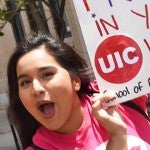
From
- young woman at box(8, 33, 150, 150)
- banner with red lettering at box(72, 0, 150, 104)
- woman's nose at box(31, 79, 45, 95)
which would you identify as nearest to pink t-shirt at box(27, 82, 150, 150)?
young woman at box(8, 33, 150, 150)

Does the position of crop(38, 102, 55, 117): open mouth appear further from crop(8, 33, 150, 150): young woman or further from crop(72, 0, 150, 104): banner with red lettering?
crop(72, 0, 150, 104): banner with red lettering

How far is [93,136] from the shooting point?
2.13 meters

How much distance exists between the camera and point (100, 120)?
211 centimetres

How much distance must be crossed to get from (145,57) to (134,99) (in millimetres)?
196

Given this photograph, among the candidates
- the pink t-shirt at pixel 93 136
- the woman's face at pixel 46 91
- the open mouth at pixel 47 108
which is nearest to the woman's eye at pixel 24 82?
the woman's face at pixel 46 91

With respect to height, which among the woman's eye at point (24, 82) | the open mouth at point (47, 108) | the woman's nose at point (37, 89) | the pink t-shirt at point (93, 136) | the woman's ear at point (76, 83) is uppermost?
the woman's eye at point (24, 82)

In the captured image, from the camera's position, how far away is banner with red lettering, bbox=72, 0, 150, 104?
216 cm

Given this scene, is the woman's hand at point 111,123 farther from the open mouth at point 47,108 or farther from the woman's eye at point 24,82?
the woman's eye at point 24,82

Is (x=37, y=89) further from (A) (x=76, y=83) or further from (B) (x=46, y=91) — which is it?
(A) (x=76, y=83)

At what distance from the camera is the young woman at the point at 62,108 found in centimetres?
210

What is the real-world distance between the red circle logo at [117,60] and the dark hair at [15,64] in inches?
6.7

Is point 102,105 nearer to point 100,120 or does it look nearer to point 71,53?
point 100,120

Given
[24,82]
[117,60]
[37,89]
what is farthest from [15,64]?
[117,60]

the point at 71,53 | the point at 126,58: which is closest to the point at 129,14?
the point at 126,58
